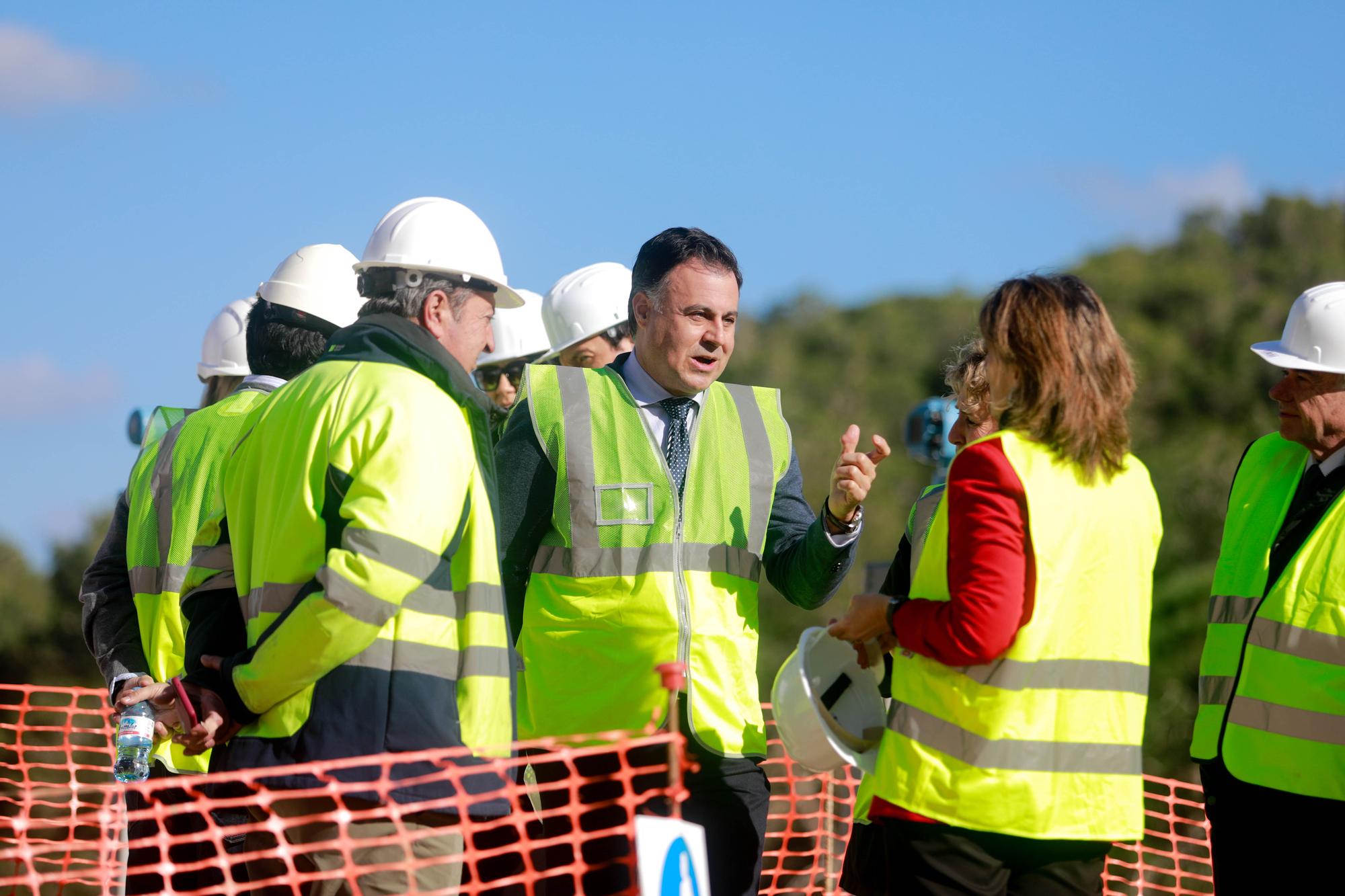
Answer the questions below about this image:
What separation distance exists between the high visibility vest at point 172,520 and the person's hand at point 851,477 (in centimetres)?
182

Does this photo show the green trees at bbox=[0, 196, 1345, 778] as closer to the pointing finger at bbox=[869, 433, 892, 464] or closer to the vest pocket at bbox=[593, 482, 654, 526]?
the pointing finger at bbox=[869, 433, 892, 464]

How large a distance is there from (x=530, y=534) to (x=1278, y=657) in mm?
2094

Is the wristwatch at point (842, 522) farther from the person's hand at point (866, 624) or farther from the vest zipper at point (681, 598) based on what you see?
the person's hand at point (866, 624)

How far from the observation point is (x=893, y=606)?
344cm

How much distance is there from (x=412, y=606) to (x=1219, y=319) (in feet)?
131

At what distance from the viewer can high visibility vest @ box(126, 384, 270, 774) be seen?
4.75m

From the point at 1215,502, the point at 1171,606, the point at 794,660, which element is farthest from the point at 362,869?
the point at 1215,502

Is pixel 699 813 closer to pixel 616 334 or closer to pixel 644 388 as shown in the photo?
pixel 644 388

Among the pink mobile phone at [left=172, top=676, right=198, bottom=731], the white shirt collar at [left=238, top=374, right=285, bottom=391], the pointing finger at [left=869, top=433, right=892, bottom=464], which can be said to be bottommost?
the pink mobile phone at [left=172, top=676, right=198, bottom=731]

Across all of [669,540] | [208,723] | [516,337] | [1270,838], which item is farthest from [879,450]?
[516,337]

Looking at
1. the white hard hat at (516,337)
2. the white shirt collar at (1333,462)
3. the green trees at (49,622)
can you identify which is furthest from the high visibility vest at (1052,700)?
the green trees at (49,622)

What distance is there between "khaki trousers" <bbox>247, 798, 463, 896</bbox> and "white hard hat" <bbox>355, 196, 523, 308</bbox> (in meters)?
1.33

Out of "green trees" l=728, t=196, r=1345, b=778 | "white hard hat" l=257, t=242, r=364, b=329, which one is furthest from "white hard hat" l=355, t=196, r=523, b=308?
"green trees" l=728, t=196, r=1345, b=778

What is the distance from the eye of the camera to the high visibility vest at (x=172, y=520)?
4.75m
